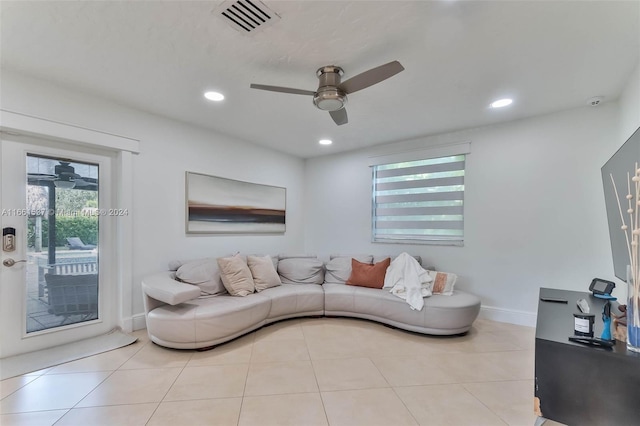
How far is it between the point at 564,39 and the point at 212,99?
296 cm

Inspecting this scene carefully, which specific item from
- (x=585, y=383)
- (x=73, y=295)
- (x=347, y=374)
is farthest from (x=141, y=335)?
(x=585, y=383)

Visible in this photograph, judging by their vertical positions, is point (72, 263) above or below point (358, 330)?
above

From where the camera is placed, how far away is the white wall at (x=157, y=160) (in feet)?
8.76

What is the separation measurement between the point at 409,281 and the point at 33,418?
337 centimetres

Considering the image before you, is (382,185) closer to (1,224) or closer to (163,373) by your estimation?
(163,373)

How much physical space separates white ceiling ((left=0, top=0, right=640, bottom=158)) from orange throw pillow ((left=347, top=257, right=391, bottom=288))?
1988 millimetres

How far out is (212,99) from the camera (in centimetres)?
296

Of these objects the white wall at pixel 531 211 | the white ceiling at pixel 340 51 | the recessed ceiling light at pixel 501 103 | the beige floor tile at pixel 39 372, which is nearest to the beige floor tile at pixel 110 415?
the beige floor tile at pixel 39 372

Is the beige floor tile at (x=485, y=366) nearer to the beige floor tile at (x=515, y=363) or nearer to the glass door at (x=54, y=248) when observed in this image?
the beige floor tile at (x=515, y=363)

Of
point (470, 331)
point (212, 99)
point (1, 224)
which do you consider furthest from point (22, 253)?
point (470, 331)

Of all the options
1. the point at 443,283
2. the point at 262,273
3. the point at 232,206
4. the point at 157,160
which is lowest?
the point at 443,283

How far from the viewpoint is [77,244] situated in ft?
9.70

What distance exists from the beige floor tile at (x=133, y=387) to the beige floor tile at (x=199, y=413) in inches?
6.8

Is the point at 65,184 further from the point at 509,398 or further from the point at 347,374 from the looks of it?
the point at 509,398
